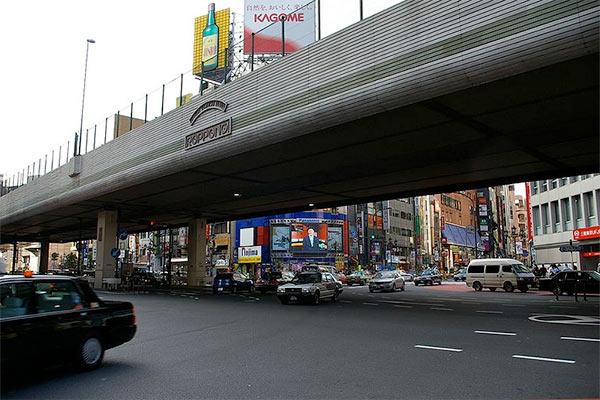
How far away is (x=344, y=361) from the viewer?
29.2 feet

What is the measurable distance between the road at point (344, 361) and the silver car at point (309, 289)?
6.58m

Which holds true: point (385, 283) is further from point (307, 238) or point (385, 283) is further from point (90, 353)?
point (307, 238)

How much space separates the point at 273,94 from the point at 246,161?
4626 mm

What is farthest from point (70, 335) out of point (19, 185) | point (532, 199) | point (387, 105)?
point (532, 199)

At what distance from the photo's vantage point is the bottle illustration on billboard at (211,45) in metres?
22.6

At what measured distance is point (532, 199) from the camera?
52.9 meters

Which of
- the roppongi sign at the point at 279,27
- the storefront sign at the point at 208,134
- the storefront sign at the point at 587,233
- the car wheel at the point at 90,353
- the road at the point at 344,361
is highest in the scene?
the roppongi sign at the point at 279,27

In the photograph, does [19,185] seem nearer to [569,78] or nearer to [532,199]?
[569,78]

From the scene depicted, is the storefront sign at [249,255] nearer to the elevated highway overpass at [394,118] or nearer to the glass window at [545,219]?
the glass window at [545,219]

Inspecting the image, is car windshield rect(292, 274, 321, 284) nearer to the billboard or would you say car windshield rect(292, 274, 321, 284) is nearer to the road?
the road

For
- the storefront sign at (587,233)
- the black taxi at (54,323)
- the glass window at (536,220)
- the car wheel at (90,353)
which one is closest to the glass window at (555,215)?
the glass window at (536,220)

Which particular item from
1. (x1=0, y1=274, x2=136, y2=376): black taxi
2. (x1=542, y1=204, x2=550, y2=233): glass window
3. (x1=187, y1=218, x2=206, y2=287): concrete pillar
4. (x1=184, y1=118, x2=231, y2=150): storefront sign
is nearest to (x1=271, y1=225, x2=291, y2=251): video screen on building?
(x1=187, y1=218, x2=206, y2=287): concrete pillar

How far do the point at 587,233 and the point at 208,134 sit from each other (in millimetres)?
33013

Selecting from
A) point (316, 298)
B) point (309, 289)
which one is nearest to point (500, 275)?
point (316, 298)
